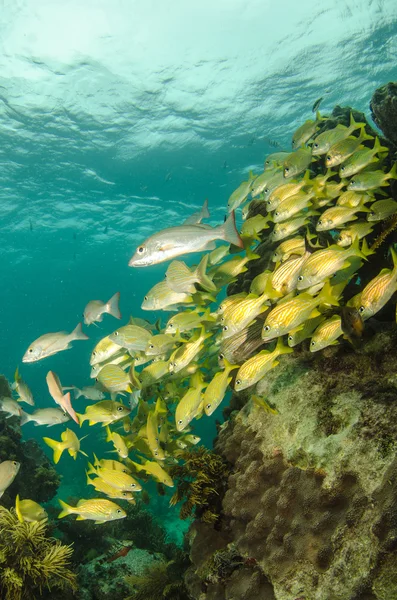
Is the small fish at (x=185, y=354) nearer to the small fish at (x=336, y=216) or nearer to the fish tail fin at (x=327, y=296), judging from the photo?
the fish tail fin at (x=327, y=296)

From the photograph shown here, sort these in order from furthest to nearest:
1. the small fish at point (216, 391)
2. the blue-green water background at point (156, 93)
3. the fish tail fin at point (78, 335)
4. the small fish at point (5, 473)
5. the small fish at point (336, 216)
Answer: the blue-green water background at point (156, 93), the fish tail fin at point (78, 335), the small fish at point (5, 473), the small fish at point (336, 216), the small fish at point (216, 391)

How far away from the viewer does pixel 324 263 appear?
335 centimetres

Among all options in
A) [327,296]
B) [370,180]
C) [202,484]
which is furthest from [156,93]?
[202,484]

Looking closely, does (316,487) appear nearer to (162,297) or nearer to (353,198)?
(162,297)

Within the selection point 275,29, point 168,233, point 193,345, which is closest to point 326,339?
point 193,345

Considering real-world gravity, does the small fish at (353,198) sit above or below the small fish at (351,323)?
above

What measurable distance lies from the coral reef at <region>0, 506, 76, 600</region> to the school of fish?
0.76 feet

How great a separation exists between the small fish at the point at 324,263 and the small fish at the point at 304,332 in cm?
60

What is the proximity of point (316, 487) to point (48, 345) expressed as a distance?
14.6 ft

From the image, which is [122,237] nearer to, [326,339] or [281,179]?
[281,179]

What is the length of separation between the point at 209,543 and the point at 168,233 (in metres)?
3.68

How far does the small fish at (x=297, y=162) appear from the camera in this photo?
502 centimetres

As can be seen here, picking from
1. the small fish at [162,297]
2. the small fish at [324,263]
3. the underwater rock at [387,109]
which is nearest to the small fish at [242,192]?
the small fish at [162,297]

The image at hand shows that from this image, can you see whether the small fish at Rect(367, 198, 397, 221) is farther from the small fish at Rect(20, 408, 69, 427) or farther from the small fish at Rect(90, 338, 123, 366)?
the small fish at Rect(20, 408, 69, 427)
